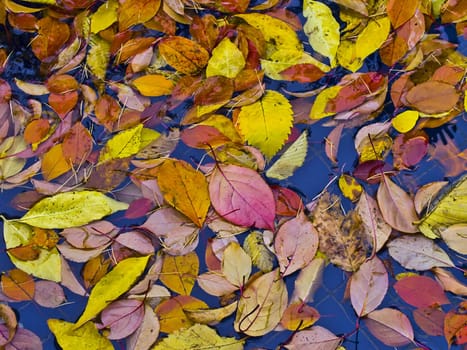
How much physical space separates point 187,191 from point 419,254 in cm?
36

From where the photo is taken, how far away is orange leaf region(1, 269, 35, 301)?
2.78 feet

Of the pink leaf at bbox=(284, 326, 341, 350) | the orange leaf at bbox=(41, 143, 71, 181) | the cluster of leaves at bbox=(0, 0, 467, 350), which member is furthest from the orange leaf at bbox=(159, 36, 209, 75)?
the pink leaf at bbox=(284, 326, 341, 350)

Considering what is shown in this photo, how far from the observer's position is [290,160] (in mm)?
893

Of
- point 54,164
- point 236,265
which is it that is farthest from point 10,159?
point 236,265

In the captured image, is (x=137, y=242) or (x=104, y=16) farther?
(x=104, y=16)

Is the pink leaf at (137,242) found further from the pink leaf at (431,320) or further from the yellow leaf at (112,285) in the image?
the pink leaf at (431,320)

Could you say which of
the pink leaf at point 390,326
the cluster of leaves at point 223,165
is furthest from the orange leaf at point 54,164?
the pink leaf at point 390,326

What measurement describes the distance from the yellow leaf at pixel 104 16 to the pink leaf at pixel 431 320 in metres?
0.69

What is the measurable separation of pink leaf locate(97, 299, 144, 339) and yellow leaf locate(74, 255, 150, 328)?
0.04 ft

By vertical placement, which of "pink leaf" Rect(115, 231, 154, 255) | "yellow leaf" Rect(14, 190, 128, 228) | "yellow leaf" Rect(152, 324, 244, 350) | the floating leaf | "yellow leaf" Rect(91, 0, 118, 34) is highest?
"yellow leaf" Rect(91, 0, 118, 34)

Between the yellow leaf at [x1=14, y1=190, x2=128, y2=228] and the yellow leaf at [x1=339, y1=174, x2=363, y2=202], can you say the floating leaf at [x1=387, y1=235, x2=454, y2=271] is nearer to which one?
the yellow leaf at [x1=339, y1=174, x2=363, y2=202]

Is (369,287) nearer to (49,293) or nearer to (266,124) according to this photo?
(266,124)

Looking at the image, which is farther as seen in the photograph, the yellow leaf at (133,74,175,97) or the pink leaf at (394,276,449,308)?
the yellow leaf at (133,74,175,97)

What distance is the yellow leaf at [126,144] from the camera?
0.89 metres
